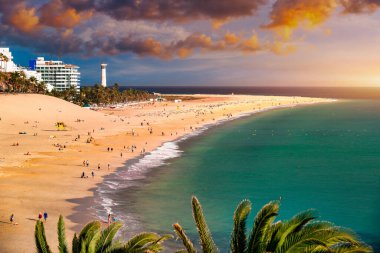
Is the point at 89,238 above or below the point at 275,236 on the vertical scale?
below

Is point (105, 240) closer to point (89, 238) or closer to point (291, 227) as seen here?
point (89, 238)

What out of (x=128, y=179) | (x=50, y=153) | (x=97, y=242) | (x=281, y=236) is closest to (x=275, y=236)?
(x=281, y=236)

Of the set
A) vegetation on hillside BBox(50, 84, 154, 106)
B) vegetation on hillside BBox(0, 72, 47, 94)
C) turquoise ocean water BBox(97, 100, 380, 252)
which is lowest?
turquoise ocean water BBox(97, 100, 380, 252)

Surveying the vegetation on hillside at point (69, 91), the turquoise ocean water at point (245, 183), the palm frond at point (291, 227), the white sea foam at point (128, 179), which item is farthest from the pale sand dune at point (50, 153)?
the vegetation on hillside at point (69, 91)

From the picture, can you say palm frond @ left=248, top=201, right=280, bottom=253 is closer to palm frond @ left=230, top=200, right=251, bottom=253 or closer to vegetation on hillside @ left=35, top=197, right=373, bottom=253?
vegetation on hillside @ left=35, top=197, right=373, bottom=253

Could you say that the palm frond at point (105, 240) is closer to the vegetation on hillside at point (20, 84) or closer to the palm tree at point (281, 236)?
the palm tree at point (281, 236)

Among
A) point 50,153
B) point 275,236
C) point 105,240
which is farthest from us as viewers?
point 50,153

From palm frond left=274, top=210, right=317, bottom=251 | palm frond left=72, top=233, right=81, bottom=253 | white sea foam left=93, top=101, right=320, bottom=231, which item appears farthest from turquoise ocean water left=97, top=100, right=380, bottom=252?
palm frond left=274, top=210, right=317, bottom=251
